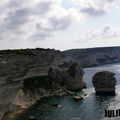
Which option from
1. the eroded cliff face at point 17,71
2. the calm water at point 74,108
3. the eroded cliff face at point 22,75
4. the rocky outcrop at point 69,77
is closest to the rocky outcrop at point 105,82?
the calm water at point 74,108

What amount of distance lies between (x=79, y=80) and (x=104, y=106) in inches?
1928

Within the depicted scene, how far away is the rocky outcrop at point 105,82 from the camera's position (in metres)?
128

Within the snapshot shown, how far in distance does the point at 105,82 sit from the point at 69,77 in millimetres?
24796

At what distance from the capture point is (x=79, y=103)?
365ft

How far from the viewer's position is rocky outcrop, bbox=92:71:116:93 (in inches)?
5039

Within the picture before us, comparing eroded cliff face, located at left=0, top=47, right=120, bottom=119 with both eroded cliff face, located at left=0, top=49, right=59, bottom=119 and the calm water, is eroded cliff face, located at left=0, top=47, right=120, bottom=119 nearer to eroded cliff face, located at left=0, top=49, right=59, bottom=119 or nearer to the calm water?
eroded cliff face, located at left=0, top=49, right=59, bottom=119

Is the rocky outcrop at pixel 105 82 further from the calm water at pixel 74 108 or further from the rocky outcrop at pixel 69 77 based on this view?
the rocky outcrop at pixel 69 77

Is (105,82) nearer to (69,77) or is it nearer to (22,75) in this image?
(69,77)

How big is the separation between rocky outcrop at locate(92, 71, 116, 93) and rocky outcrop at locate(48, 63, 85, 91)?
16977mm

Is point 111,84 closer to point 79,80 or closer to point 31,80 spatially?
point 79,80

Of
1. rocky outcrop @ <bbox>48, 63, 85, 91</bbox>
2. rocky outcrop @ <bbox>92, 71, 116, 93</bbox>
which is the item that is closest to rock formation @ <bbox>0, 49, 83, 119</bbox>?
rocky outcrop @ <bbox>48, 63, 85, 91</bbox>

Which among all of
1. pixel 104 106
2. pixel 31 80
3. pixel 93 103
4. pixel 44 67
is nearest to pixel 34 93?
pixel 31 80

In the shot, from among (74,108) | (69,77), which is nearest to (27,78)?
(69,77)

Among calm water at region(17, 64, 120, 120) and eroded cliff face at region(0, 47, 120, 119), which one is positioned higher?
eroded cliff face at region(0, 47, 120, 119)
